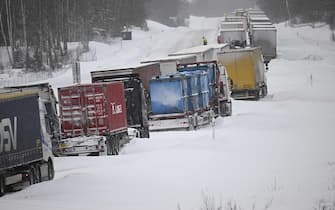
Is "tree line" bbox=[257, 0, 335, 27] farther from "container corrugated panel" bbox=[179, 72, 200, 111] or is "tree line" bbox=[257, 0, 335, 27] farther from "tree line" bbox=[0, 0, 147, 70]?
"container corrugated panel" bbox=[179, 72, 200, 111]

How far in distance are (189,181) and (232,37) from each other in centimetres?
5462

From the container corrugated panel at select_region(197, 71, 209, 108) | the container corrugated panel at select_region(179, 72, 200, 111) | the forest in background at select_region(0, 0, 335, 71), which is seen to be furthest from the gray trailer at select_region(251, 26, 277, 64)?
the container corrugated panel at select_region(179, 72, 200, 111)

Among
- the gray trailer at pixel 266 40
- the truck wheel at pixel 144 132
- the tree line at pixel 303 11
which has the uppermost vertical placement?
the tree line at pixel 303 11

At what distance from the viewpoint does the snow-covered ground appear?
14.1 meters

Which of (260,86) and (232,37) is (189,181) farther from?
(232,37)

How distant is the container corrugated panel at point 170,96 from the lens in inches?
1281

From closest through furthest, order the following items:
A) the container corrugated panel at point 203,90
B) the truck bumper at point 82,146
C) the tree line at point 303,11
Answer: the truck bumper at point 82,146, the container corrugated panel at point 203,90, the tree line at point 303,11

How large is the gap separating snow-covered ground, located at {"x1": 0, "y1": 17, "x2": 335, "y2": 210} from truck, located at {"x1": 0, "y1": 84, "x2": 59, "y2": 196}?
699 mm

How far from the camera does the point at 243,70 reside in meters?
46.3

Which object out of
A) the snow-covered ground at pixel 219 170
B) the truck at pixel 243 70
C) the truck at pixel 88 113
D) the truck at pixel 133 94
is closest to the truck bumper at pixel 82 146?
the truck at pixel 88 113

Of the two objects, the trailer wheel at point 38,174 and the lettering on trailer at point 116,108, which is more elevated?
the lettering on trailer at point 116,108

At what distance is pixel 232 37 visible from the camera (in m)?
70.4

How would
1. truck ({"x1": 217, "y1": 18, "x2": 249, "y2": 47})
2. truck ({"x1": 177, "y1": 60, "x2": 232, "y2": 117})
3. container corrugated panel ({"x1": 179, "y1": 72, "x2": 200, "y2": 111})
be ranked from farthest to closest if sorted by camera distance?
1. truck ({"x1": 217, "y1": 18, "x2": 249, "y2": 47})
2. truck ({"x1": 177, "y1": 60, "x2": 232, "y2": 117})
3. container corrugated panel ({"x1": 179, "y1": 72, "x2": 200, "y2": 111})

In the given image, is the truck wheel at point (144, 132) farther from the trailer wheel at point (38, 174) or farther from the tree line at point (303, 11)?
the tree line at point (303, 11)
